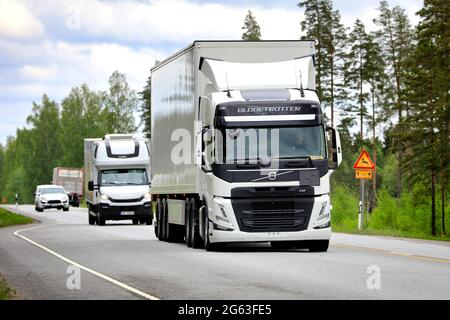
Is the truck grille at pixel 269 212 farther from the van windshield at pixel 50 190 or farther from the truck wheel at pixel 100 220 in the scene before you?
the van windshield at pixel 50 190

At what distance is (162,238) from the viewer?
3023 cm

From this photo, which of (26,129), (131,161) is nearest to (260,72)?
(131,161)

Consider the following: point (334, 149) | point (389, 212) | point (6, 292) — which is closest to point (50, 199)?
point (389, 212)

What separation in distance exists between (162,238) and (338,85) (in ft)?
218

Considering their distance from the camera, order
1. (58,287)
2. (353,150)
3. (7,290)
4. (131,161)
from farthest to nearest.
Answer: (353,150) → (131,161) → (58,287) → (7,290)

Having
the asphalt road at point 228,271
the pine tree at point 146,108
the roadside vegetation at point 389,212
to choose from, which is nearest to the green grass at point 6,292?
the asphalt road at point 228,271

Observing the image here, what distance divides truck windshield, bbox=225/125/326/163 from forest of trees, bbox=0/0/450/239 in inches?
588

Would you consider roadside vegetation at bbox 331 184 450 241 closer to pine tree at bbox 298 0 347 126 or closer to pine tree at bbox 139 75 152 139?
pine tree at bbox 298 0 347 126

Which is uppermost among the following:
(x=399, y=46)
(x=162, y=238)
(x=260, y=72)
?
(x=399, y=46)

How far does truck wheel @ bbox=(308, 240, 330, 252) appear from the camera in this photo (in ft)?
78.5

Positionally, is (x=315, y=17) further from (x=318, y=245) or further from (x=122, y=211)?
(x=318, y=245)

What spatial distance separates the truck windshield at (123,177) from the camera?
43.8m
